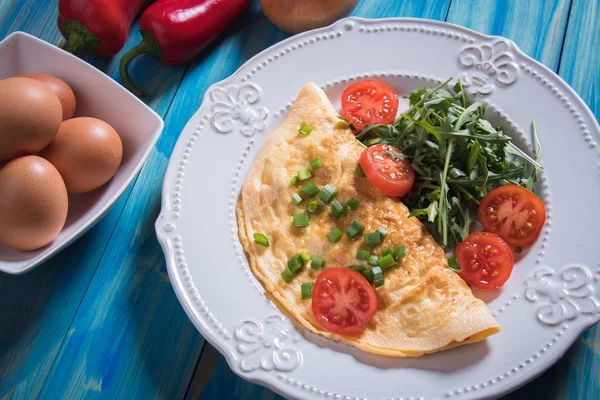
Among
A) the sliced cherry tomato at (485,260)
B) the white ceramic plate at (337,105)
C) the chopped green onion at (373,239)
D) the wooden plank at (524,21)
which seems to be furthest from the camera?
the wooden plank at (524,21)

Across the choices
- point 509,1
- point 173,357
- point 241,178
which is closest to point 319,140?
point 241,178

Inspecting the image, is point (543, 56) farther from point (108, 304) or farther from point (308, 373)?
point (108, 304)

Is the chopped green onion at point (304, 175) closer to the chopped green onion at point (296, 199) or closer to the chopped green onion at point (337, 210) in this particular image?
the chopped green onion at point (296, 199)

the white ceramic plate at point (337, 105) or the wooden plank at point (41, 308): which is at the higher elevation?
the white ceramic plate at point (337, 105)

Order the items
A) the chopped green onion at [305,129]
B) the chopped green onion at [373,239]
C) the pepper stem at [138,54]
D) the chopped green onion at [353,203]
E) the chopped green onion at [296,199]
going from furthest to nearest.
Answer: the pepper stem at [138,54] → the chopped green onion at [305,129] → the chopped green onion at [296,199] → the chopped green onion at [353,203] → the chopped green onion at [373,239]

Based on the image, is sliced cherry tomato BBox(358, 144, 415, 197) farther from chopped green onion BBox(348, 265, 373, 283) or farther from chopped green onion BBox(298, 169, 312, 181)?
chopped green onion BBox(348, 265, 373, 283)

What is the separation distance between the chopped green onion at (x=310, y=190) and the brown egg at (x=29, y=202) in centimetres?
139

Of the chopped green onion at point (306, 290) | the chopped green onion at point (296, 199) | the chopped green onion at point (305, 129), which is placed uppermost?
the chopped green onion at point (305, 129)

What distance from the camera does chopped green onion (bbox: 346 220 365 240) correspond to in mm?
3035

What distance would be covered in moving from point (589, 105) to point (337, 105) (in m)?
1.65

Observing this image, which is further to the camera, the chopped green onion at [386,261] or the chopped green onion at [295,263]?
the chopped green onion at [295,263]

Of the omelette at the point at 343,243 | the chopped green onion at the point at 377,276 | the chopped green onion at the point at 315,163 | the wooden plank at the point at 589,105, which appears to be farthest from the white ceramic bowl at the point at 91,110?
the wooden plank at the point at 589,105

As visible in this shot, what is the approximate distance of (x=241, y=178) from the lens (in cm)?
342

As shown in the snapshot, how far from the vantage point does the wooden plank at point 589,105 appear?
9.29 ft
